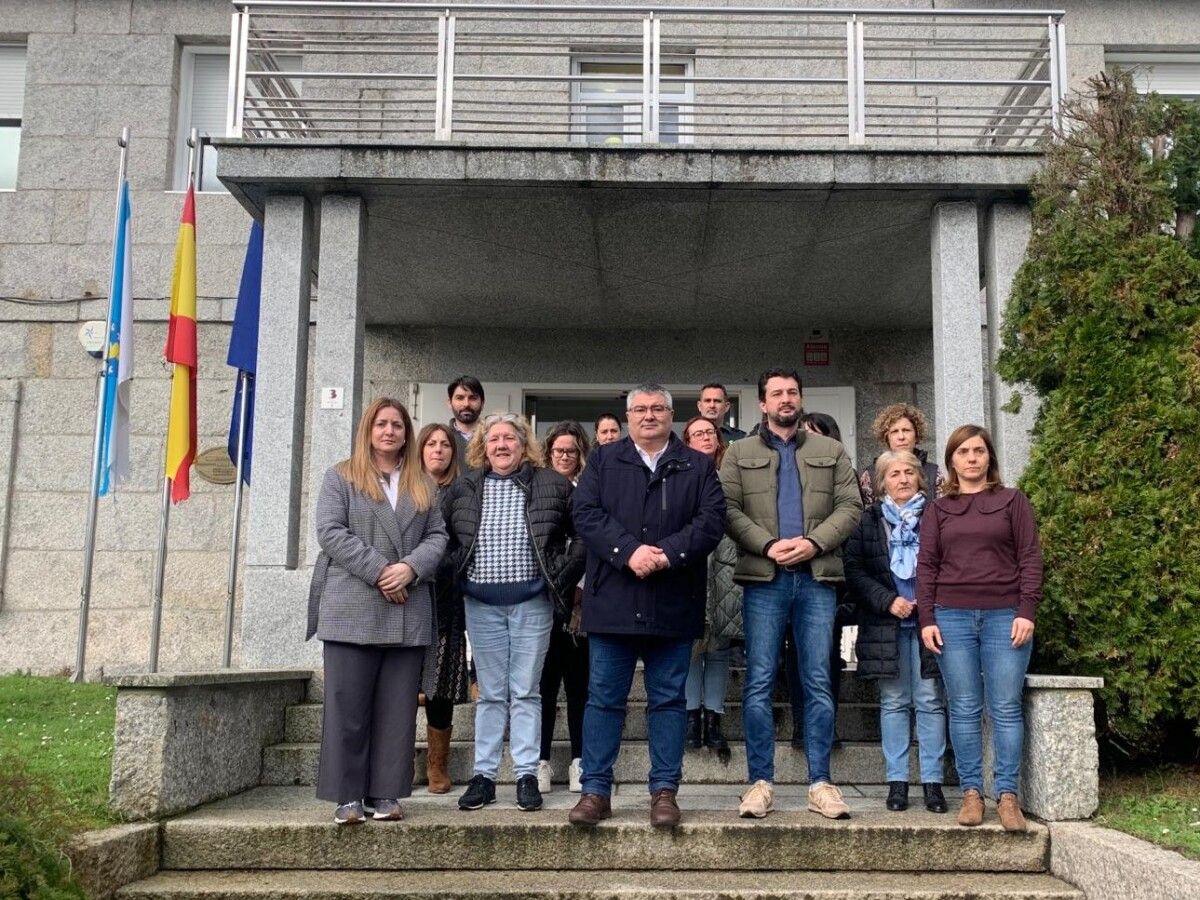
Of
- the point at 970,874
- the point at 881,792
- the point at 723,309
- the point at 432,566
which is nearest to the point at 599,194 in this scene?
the point at 723,309

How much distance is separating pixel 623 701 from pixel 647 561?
0.64 metres

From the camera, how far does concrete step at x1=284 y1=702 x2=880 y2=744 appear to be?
5758 millimetres

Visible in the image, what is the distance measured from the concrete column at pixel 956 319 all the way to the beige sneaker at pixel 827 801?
291 cm

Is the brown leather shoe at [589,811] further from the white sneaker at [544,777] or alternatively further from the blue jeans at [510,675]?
the white sneaker at [544,777]

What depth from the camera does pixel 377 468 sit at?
16.1 ft

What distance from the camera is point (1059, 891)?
416cm

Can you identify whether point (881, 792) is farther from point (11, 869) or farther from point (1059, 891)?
point (11, 869)

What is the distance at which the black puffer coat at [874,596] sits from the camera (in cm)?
493

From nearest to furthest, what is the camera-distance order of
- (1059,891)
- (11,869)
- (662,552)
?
(11,869) → (1059,891) → (662,552)

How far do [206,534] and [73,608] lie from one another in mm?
1286

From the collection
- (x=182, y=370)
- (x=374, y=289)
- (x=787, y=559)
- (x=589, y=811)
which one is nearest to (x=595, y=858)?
(x=589, y=811)

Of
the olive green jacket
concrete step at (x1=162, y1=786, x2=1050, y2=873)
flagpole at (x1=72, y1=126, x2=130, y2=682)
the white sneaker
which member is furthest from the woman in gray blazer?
flagpole at (x1=72, y1=126, x2=130, y2=682)

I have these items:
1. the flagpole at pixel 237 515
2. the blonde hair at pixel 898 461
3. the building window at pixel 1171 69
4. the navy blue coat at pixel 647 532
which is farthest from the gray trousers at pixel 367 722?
the building window at pixel 1171 69

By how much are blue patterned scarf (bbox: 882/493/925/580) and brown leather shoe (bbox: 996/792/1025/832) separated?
3.31 feet
